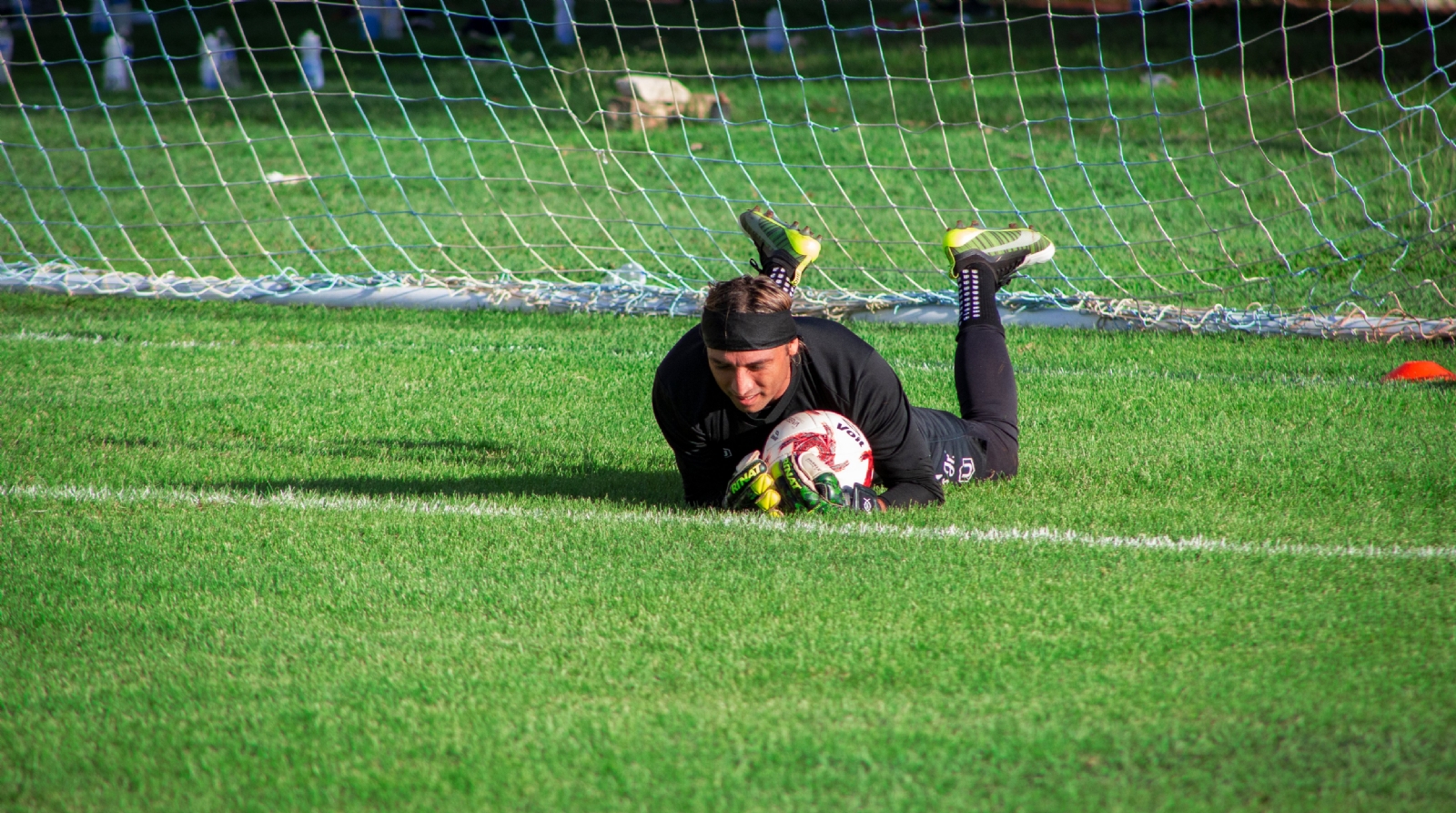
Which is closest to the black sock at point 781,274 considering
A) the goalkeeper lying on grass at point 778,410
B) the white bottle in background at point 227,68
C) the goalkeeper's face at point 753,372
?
the goalkeeper lying on grass at point 778,410

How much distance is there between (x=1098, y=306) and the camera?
7426 mm

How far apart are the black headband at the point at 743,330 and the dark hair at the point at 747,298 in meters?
0.02

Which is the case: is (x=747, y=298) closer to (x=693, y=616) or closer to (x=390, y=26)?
(x=693, y=616)

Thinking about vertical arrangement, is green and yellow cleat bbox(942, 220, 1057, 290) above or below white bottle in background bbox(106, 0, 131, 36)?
below

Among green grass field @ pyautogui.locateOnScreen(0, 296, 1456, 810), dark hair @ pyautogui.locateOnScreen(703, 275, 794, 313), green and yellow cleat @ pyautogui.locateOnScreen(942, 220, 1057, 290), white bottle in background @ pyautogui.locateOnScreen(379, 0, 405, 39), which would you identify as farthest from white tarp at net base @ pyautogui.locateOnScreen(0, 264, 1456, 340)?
white bottle in background @ pyautogui.locateOnScreen(379, 0, 405, 39)

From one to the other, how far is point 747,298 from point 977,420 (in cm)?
142

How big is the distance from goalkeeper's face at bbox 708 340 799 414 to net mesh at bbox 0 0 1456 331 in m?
2.97

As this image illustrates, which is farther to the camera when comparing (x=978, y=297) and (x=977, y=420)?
(x=978, y=297)

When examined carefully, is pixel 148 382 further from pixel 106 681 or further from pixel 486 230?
pixel 486 230

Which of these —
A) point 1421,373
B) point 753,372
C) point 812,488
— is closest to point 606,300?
point 812,488

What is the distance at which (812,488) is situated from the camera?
4051mm

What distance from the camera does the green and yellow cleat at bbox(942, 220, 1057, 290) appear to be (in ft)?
17.1

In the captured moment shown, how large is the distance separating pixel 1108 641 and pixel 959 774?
0.79 metres

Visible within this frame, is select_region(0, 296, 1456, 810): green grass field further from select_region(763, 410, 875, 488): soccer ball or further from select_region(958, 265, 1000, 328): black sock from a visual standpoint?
select_region(958, 265, 1000, 328): black sock
